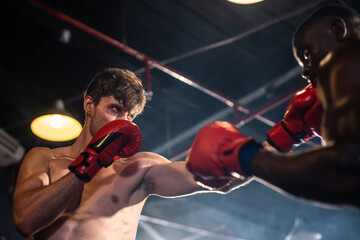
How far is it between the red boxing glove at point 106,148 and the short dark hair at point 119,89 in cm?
31

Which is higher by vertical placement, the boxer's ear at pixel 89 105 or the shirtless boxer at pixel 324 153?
the boxer's ear at pixel 89 105

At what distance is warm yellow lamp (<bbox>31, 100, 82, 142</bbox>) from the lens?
4477 millimetres

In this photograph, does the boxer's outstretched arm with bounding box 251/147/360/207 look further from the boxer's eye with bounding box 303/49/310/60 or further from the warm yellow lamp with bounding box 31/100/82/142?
the warm yellow lamp with bounding box 31/100/82/142

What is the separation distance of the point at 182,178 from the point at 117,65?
3.48 meters

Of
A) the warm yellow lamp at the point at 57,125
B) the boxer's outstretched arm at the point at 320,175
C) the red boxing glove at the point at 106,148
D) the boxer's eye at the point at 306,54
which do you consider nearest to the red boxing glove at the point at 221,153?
the boxer's outstretched arm at the point at 320,175

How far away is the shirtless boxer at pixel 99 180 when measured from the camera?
1733 millimetres

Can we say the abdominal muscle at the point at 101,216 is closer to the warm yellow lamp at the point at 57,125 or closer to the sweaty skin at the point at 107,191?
the sweaty skin at the point at 107,191

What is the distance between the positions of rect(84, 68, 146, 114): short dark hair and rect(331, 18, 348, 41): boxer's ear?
121 centimetres

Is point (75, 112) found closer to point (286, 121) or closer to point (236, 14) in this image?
point (236, 14)

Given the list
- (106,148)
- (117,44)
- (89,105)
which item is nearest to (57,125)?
(117,44)

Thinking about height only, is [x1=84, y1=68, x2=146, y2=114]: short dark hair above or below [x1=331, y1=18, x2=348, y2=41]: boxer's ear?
above

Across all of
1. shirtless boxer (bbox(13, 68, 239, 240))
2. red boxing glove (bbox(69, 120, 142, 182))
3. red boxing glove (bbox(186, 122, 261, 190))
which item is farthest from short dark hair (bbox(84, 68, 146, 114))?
red boxing glove (bbox(186, 122, 261, 190))

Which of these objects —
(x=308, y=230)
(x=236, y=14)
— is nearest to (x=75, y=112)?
(x=236, y=14)

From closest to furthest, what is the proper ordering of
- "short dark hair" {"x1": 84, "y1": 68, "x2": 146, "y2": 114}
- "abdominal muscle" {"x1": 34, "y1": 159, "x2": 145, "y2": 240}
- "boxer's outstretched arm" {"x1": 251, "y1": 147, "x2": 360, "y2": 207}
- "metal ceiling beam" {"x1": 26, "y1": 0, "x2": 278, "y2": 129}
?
"boxer's outstretched arm" {"x1": 251, "y1": 147, "x2": 360, "y2": 207}
"abdominal muscle" {"x1": 34, "y1": 159, "x2": 145, "y2": 240}
"short dark hair" {"x1": 84, "y1": 68, "x2": 146, "y2": 114}
"metal ceiling beam" {"x1": 26, "y1": 0, "x2": 278, "y2": 129}
